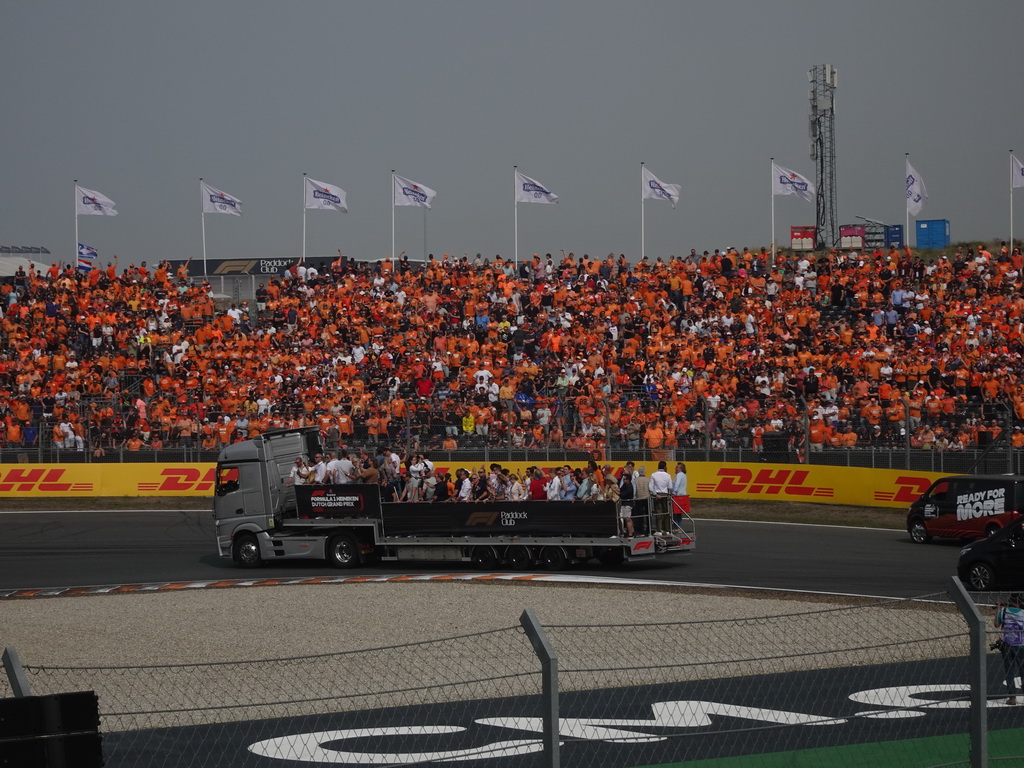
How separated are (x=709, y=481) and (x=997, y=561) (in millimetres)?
14313

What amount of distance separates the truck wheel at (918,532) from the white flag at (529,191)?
28.3 m

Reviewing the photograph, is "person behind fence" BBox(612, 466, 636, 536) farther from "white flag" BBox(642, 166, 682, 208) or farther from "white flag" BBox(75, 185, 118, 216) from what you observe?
"white flag" BBox(75, 185, 118, 216)

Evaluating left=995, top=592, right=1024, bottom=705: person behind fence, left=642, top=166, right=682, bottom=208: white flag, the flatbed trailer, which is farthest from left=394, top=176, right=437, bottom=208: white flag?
left=995, top=592, right=1024, bottom=705: person behind fence

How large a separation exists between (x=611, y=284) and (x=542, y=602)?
85.8 ft

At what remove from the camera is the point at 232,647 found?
14766 millimetres

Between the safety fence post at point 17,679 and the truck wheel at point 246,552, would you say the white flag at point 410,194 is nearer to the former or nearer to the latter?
the truck wheel at point 246,552

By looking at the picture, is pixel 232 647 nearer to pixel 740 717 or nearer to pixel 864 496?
pixel 740 717

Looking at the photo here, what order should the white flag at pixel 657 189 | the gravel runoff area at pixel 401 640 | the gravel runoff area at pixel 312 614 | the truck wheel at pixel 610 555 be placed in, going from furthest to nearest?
the white flag at pixel 657 189
the truck wheel at pixel 610 555
the gravel runoff area at pixel 312 614
the gravel runoff area at pixel 401 640

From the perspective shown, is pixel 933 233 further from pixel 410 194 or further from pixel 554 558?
pixel 554 558

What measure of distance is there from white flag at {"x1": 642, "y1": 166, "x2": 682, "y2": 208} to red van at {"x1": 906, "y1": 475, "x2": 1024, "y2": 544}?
2655 centimetres

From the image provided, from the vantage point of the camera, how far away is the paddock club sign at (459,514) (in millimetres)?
21688

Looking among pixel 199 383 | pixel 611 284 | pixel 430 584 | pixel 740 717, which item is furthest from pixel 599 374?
pixel 740 717

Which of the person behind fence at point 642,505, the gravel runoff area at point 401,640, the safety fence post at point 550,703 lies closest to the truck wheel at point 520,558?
the gravel runoff area at point 401,640

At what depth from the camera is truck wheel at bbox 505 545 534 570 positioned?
72.3 ft
